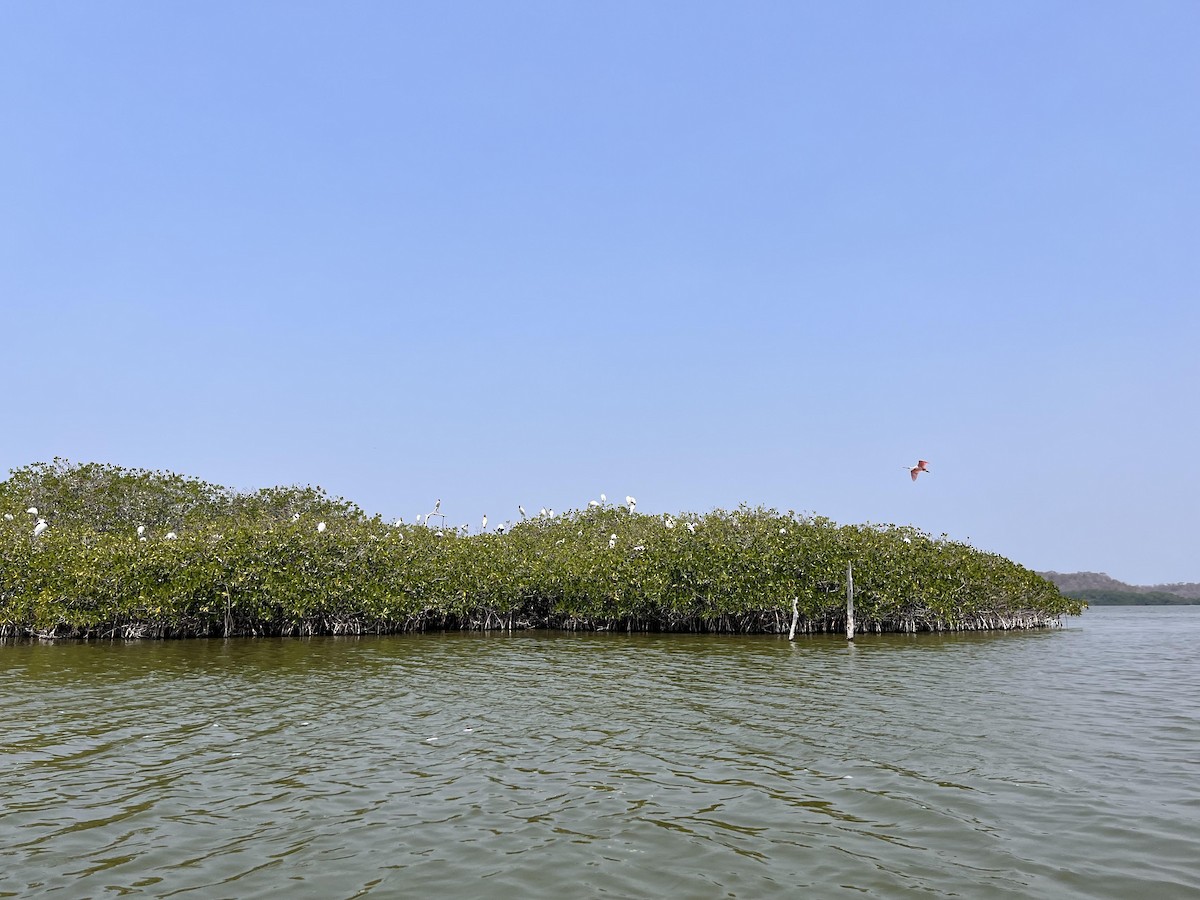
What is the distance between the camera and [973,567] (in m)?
45.9

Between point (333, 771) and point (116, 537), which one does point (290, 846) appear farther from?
point (116, 537)

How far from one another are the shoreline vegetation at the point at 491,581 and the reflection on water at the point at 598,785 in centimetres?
1443

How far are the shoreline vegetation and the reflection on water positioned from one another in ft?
47.3

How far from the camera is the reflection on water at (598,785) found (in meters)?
9.20

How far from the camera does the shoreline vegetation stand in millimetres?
39594

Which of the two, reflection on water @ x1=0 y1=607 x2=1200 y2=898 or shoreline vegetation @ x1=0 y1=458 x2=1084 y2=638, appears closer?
reflection on water @ x1=0 y1=607 x2=1200 y2=898

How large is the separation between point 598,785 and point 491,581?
33.6m

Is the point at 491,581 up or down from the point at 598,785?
up

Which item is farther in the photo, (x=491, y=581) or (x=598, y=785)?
(x=491, y=581)

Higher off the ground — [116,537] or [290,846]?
[116,537]

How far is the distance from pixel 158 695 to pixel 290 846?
1425 centimetres

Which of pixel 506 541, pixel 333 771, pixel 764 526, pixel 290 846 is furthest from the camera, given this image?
pixel 506 541

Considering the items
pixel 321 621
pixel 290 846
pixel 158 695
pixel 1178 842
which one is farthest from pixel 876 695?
pixel 321 621

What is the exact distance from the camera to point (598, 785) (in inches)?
510
